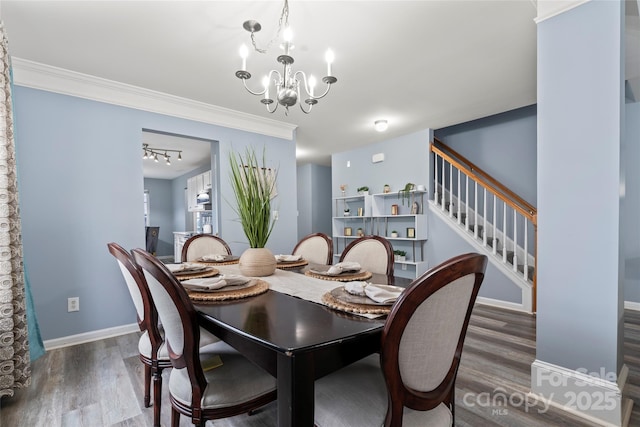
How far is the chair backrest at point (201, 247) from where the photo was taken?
260 centimetres

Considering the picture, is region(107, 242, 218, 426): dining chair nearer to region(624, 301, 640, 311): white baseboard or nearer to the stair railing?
the stair railing

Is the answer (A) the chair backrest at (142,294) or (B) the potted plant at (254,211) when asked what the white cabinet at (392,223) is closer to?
(B) the potted plant at (254,211)

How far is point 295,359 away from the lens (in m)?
0.75

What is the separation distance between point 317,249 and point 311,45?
1.63 m

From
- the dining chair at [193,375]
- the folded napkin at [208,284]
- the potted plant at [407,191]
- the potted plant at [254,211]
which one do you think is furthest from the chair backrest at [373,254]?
the potted plant at [407,191]

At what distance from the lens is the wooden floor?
160 cm

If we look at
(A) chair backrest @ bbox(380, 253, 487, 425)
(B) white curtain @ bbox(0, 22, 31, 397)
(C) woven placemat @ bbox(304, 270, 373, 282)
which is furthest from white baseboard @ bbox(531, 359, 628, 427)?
(B) white curtain @ bbox(0, 22, 31, 397)

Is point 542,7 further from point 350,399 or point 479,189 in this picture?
point 479,189

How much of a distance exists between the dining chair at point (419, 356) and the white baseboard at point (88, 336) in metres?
2.72

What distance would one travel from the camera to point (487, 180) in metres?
4.36

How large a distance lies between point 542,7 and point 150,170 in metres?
7.92

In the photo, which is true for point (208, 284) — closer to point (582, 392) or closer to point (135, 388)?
point (135, 388)

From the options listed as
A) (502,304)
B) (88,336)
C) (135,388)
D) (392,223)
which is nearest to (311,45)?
(135,388)

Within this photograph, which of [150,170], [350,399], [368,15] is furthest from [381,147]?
[150,170]
